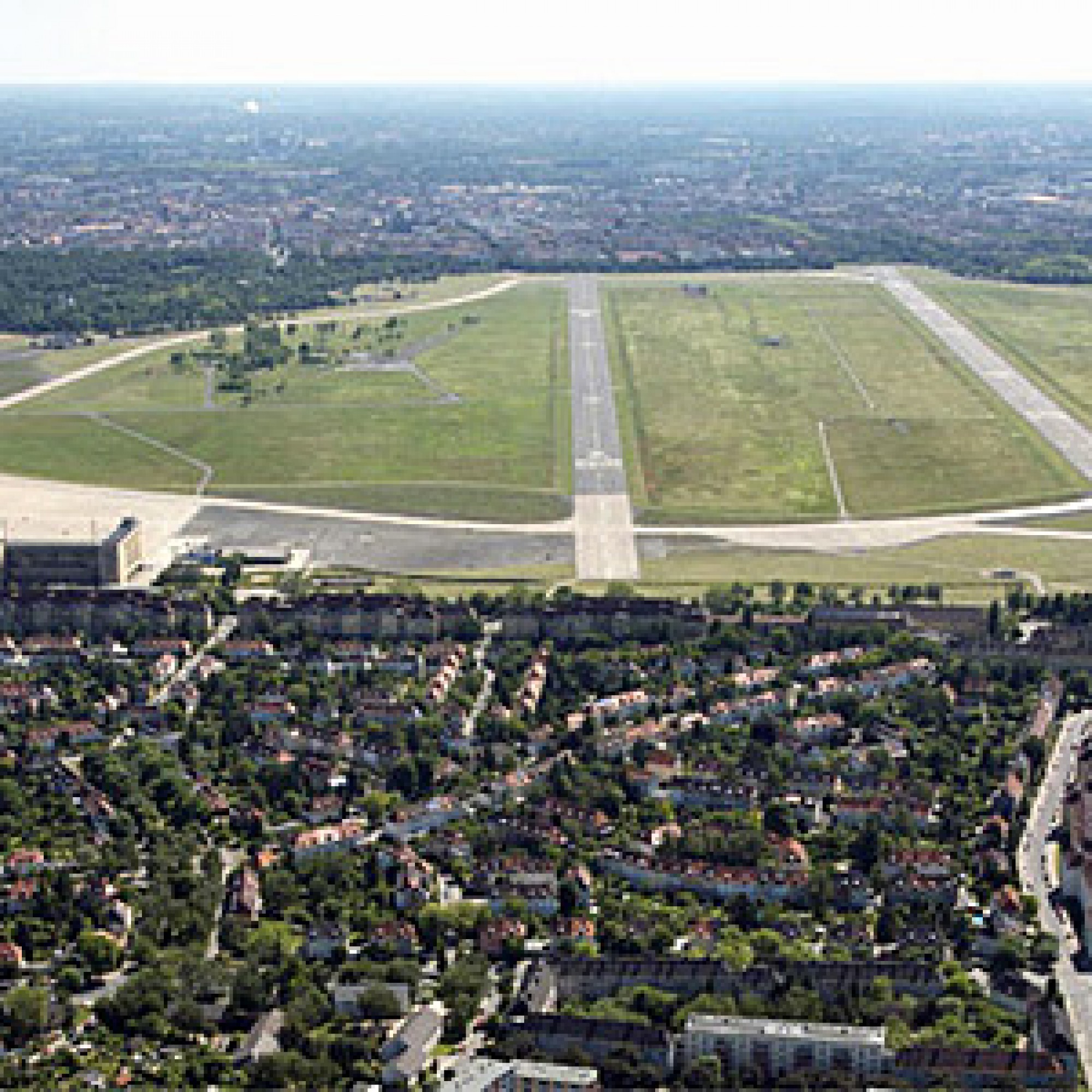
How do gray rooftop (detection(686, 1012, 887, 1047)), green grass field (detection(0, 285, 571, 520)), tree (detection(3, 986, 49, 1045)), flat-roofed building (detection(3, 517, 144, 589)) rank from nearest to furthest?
gray rooftop (detection(686, 1012, 887, 1047)), tree (detection(3, 986, 49, 1045)), flat-roofed building (detection(3, 517, 144, 589)), green grass field (detection(0, 285, 571, 520))

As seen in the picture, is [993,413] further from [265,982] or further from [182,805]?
[265,982]

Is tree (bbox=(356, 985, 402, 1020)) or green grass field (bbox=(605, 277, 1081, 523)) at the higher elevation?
green grass field (bbox=(605, 277, 1081, 523))

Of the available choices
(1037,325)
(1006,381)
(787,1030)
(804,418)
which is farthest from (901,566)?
(1037,325)

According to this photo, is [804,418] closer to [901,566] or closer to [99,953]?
[901,566]

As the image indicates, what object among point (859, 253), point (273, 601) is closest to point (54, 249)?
point (859, 253)

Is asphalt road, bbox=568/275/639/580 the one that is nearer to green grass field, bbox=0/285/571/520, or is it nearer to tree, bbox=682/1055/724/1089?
green grass field, bbox=0/285/571/520

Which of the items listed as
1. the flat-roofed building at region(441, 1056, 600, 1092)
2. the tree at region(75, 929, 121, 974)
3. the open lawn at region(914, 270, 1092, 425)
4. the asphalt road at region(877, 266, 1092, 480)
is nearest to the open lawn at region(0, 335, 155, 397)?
the asphalt road at region(877, 266, 1092, 480)
